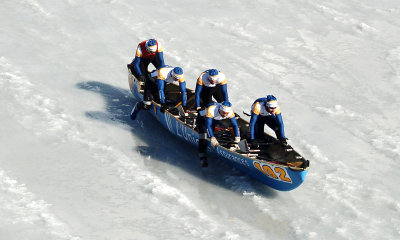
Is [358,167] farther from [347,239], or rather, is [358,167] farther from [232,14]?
[232,14]

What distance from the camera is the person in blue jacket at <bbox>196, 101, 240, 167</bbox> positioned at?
14.0 meters

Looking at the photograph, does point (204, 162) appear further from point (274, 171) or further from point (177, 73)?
point (177, 73)

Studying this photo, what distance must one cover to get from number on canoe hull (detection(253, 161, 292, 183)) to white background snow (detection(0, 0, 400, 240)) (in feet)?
1.92

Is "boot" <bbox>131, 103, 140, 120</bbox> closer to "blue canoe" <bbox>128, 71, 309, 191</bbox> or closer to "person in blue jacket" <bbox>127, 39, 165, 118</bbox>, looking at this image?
"blue canoe" <bbox>128, 71, 309, 191</bbox>

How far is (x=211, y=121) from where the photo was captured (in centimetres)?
1420

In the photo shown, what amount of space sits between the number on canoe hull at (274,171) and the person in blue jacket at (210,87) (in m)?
2.71

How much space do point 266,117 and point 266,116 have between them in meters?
0.05

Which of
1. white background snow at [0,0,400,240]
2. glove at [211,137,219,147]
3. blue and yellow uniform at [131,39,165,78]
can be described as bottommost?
white background snow at [0,0,400,240]

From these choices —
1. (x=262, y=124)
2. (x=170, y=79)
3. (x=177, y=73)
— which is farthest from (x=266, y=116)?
(x=170, y=79)

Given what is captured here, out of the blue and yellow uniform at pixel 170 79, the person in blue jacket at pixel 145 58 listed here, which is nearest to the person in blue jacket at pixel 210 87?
the blue and yellow uniform at pixel 170 79

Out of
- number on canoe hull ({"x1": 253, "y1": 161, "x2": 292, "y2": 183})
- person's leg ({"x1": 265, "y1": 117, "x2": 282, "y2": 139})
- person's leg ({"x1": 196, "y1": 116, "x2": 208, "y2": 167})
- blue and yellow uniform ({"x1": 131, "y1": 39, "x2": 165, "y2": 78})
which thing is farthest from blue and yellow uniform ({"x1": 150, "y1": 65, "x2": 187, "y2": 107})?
number on canoe hull ({"x1": 253, "y1": 161, "x2": 292, "y2": 183})

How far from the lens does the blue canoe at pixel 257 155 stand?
12953mm

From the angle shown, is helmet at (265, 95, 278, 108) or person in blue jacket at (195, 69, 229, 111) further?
person in blue jacket at (195, 69, 229, 111)

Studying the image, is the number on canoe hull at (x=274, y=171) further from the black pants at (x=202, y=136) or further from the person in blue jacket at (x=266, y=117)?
the black pants at (x=202, y=136)
